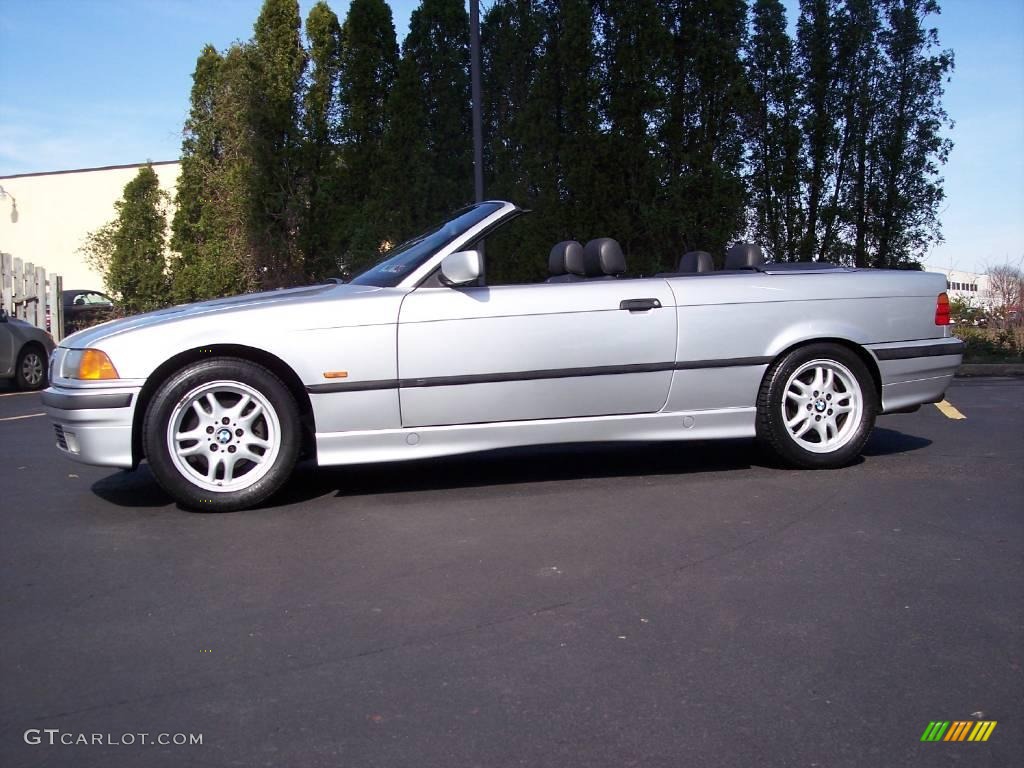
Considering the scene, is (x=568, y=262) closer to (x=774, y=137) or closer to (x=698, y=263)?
(x=698, y=263)

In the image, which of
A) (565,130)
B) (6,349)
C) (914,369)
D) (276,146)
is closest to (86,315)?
(276,146)

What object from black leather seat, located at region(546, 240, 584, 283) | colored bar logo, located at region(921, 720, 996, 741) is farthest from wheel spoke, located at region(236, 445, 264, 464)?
colored bar logo, located at region(921, 720, 996, 741)

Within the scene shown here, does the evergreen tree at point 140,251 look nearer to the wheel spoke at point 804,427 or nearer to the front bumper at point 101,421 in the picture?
the front bumper at point 101,421

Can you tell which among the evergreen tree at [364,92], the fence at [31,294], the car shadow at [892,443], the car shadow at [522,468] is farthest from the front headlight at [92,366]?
the fence at [31,294]

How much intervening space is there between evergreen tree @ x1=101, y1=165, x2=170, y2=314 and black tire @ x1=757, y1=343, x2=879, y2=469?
62.5ft

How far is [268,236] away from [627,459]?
1423 cm

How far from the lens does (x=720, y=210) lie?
14.3 metres

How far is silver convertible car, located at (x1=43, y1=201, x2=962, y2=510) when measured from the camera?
4863 millimetres

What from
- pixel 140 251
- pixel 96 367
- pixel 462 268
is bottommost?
pixel 96 367

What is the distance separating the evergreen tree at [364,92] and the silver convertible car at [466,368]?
42.4ft

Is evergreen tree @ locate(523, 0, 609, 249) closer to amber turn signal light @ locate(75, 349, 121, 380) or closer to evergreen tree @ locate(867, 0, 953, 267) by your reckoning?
evergreen tree @ locate(867, 0, 953, 267)

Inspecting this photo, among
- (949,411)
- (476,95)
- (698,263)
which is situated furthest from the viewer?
(476,95)

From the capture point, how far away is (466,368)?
5.02 m
